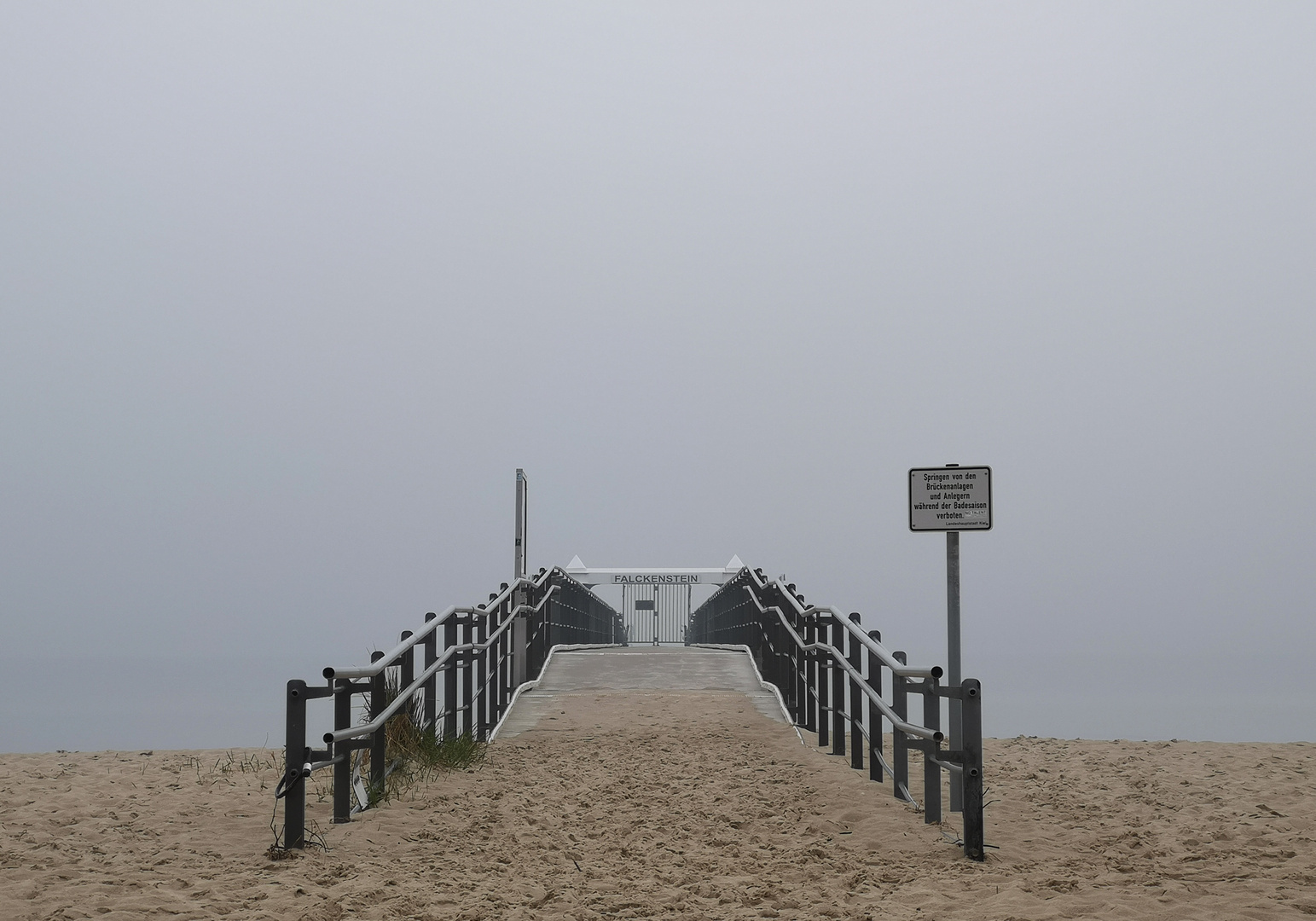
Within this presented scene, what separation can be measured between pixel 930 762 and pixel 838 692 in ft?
8.94

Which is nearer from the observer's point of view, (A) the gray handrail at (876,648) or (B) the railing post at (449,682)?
(A) the gray handrail at (876,648)

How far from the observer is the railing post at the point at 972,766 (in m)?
6.55

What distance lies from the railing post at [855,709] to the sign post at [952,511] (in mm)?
1382

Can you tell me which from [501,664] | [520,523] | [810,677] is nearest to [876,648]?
[810,677]

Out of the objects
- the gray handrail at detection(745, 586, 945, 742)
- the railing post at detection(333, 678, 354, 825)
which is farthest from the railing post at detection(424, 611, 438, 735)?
the gray handrail at detection(745, 586, 945, 742)

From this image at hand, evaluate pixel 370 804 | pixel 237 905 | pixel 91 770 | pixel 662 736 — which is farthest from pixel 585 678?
pixel 237 905

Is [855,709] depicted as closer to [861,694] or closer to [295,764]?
[861,694]

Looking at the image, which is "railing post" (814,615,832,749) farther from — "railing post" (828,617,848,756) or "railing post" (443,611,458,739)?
"railing post" (443,611,458,739)

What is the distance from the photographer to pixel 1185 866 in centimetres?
650

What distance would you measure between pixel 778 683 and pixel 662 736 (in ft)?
9.38

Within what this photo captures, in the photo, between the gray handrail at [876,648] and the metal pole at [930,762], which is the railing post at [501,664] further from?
the metal pole at [930,762]

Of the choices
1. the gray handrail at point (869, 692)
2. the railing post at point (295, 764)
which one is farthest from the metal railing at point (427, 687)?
the gray handrail at point (869, 692)

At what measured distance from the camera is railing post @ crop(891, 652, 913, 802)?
25.8 ft

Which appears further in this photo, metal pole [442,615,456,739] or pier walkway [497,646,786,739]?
pier walkway [497,646,786,739]
